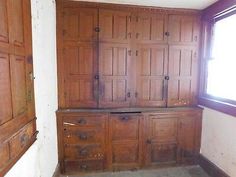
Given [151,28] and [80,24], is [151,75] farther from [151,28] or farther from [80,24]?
[80,24]

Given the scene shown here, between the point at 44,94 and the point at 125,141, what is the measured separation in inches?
50.2

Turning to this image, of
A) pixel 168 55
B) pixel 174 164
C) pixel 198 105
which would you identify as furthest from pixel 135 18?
pixel 174 164

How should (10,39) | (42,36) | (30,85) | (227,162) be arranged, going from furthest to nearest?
(227,162), (42,36), (30,85), (10,39)

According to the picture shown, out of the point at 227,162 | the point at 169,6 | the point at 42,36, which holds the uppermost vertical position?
the point at 169,6

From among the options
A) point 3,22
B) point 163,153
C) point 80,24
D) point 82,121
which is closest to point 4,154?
point 3,22

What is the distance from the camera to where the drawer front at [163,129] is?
2557 mm

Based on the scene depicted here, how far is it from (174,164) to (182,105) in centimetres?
88

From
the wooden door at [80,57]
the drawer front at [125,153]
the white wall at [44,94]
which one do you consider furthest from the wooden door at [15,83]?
the drawer front at [125,153]

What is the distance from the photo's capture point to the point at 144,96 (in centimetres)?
262

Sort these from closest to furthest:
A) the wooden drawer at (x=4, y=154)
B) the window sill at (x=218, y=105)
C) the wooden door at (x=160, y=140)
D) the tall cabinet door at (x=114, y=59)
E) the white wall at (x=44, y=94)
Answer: the wooden drawer at (x=4, y=154), the white wall at (x=44, y=94), the window sill at (x=218, y=105), the tall cabinet door at (x=114, y=59), the wooden door at (x=160, y=140)

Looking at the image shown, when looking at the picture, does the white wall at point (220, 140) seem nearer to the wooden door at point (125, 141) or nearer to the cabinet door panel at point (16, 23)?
the wooden door at point (125, 141)

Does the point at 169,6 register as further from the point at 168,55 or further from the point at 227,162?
the point at 227,162

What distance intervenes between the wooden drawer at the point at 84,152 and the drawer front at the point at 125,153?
190 millimetres

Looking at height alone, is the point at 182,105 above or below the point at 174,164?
above
